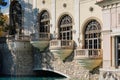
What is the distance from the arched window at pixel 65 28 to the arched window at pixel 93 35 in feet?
7.65

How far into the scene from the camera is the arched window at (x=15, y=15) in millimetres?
38844

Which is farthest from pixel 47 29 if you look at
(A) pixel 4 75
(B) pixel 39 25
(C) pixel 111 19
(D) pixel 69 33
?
(C) pixel 111 19

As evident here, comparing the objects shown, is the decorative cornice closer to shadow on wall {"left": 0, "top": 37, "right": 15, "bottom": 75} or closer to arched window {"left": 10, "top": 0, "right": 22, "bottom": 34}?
shadow on wall {"left": 0, "top": 37, "right": 15, "bottom": 75}

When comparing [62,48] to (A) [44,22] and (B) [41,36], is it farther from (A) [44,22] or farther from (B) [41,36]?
(A) [44,22]

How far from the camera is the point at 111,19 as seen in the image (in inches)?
958

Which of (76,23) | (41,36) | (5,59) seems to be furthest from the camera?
(5,59)

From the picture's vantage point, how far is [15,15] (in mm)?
39344

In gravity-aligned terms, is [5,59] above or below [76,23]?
below

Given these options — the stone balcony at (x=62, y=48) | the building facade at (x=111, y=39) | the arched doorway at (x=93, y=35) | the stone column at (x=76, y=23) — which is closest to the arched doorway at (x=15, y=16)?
the stone balcony at (x=62, y=48)

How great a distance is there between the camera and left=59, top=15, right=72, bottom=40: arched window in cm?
3189

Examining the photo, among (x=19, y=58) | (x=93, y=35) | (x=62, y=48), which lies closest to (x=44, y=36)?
(x=19, y=58)

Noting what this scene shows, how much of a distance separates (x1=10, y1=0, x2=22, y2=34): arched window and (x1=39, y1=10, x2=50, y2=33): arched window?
361 cm

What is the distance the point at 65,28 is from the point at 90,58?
645cm

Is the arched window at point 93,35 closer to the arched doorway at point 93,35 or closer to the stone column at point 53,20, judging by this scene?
the arched doorway at point 93,35
